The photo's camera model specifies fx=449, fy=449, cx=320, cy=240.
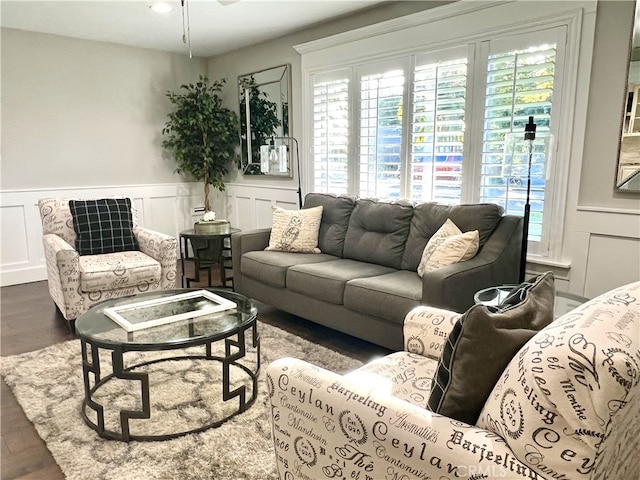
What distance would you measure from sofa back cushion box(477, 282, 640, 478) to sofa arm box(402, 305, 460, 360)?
32.4 inches

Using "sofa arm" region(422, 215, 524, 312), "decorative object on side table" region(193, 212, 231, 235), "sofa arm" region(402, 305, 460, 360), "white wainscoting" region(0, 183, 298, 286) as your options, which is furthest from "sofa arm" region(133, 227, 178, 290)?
"sofa arm" region(402, 305, 460, 360)

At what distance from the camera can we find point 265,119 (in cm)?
494

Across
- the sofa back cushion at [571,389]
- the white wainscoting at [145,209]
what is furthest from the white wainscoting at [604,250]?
the white wainscoting at [145,209]

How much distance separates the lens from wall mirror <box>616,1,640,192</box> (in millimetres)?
2484

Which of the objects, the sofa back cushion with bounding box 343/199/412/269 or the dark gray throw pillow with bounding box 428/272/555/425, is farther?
the sofa back cushion with bounding box 343/199/412/269

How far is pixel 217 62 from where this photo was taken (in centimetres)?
550

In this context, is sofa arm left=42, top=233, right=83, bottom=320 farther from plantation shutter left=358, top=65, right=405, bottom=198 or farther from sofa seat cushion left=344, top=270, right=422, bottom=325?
plantation shutter left=358, top=65, right=405, bottom=198

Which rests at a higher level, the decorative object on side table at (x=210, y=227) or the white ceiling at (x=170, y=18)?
the white ceiling at (x=170, y=18)

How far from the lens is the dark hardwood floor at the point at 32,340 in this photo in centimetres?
186

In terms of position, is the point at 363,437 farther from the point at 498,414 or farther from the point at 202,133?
the point at 202,133

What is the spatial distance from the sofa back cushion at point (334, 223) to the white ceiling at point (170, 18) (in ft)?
5.22

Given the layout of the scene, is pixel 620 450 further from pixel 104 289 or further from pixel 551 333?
pixel 104 289

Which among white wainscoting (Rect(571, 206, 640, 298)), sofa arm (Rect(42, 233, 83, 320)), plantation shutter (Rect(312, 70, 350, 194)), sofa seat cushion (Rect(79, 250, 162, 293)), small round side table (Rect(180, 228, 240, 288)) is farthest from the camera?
plantation shutter (Rect(312, 70, 350, 194))

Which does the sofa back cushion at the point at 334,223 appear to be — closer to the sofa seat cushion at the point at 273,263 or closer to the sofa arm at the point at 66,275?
the sofa seat cushion at the point at 273,263
